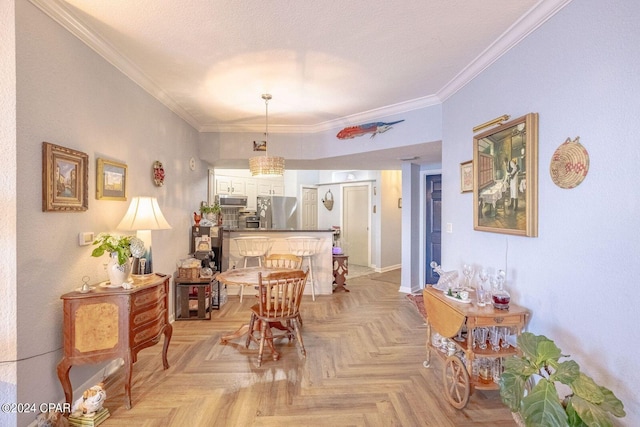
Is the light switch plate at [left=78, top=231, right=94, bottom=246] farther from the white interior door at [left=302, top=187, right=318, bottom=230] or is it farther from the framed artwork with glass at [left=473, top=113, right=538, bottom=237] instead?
the white interior door at [left=302, top=187, right=318, bottom=230]

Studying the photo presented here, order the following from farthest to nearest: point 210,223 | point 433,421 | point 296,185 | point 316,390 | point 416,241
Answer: point 296,185 → point 416,241 → point 210,223 → point 316,390 → point 433,421

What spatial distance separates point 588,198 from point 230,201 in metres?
5.73

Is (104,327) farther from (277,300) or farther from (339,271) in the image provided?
(339,271)

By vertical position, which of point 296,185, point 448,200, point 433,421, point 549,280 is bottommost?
point 433,421

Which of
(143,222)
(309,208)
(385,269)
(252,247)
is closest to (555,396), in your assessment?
(143,222)

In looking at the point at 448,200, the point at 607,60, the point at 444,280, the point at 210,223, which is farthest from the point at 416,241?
the point at 607,60

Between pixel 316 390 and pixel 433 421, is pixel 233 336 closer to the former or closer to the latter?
pixel 316 390

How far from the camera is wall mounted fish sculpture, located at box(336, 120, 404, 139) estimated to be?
3.81 meters

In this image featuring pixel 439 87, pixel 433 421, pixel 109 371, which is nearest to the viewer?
pixel 433 421

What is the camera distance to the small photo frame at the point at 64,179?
183 centimetres

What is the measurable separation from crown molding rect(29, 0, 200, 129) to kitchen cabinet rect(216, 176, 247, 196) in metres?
2.90

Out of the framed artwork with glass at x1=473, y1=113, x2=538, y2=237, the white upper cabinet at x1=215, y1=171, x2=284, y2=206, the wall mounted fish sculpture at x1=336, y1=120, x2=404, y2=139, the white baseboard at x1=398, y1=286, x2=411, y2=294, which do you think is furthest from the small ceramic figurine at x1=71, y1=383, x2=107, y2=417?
the white upper cabinet at x1=215, y1=171, x2=284, y2=206

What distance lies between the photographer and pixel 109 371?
Result: 8.07 ft

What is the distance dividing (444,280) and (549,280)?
756 mm
